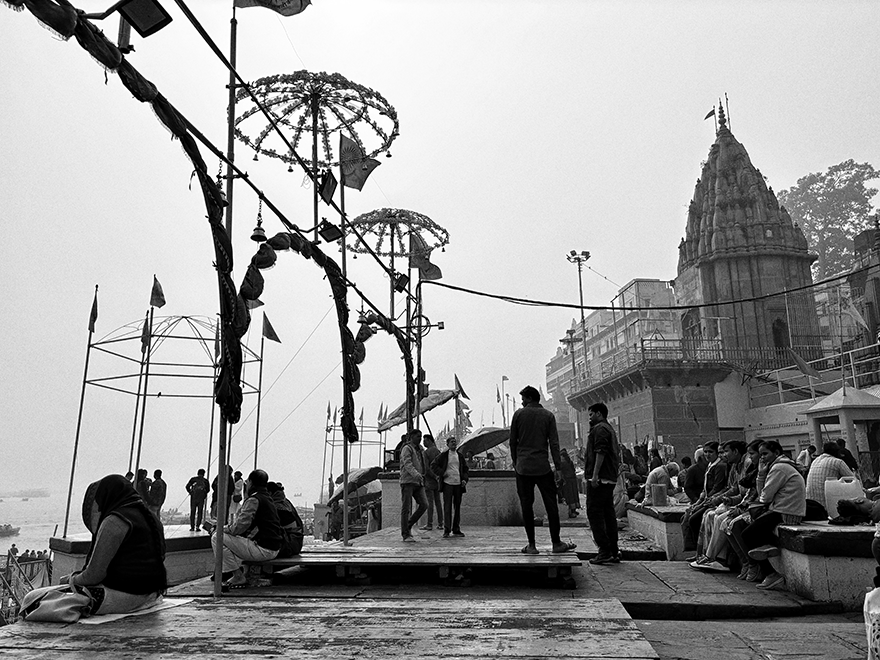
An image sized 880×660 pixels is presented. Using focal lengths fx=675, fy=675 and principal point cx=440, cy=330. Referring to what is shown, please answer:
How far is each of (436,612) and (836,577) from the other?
3729mm

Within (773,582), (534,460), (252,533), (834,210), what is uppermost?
(834,210)

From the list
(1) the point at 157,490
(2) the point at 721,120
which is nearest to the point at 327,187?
(1) the point at 157,490

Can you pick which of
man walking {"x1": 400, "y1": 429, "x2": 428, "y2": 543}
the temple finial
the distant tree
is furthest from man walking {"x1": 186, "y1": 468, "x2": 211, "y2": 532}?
the distant tree

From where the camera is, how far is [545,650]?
3.77 m

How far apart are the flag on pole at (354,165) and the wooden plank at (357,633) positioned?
769 cm

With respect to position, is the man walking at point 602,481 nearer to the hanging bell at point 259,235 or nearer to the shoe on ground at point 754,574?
the shoe on ground at point 754,574

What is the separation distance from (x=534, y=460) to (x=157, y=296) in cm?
1331

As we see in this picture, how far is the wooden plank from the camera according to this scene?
3861mm

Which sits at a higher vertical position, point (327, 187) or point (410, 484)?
point (327, 187)

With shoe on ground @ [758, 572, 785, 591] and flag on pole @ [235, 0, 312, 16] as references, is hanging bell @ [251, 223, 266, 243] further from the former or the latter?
shoe on ground @ [758, 572, 785, 591]

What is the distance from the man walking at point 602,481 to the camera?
8.12 metres

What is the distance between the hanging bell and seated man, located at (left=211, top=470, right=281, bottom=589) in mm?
2662

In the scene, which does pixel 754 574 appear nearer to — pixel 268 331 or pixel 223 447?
pixel 223 447

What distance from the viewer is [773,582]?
666cm
